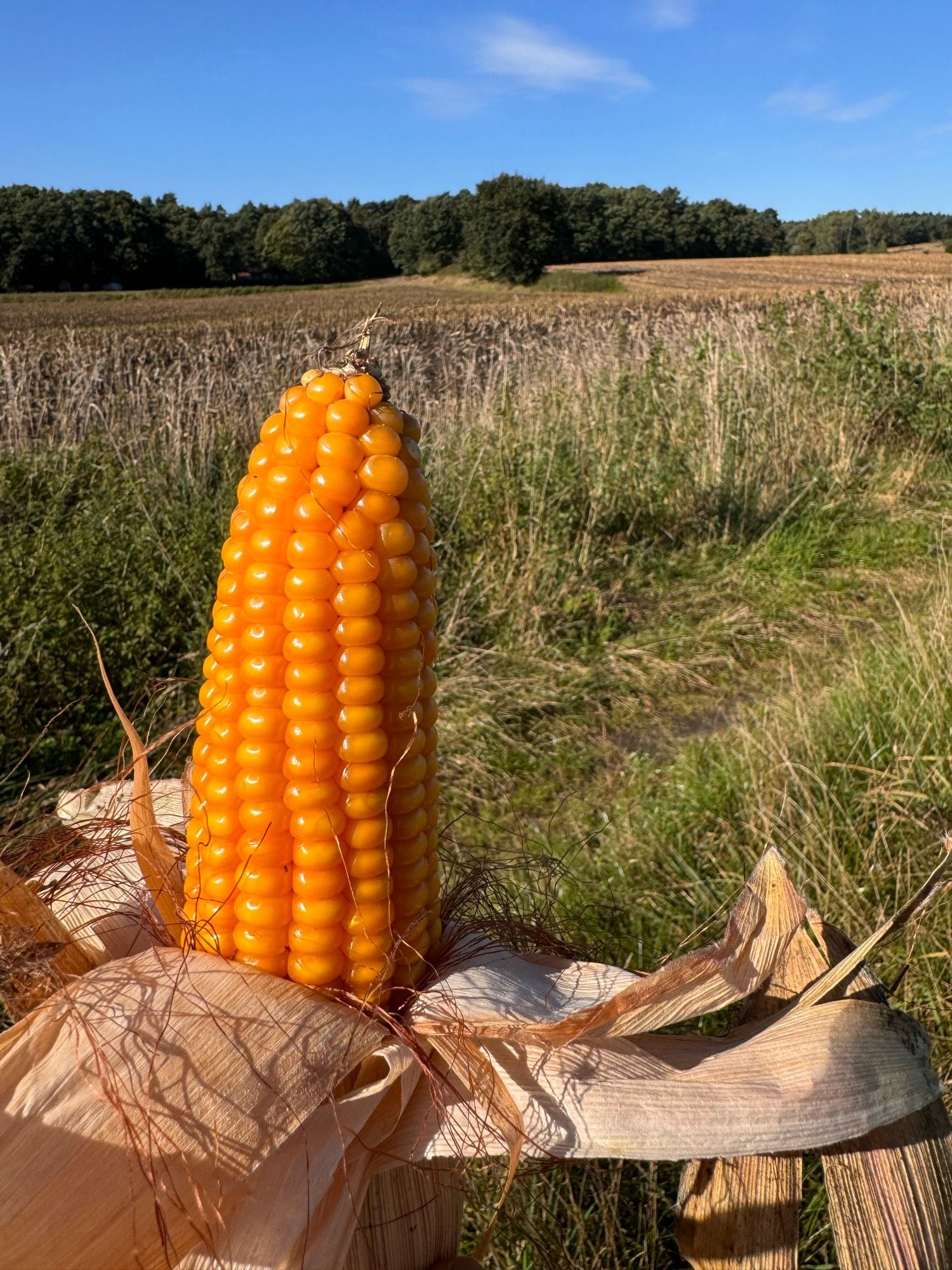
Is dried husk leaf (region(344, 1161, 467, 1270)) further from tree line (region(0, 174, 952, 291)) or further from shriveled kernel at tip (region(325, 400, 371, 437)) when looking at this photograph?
tree line (region(0, 174, 952, 291))

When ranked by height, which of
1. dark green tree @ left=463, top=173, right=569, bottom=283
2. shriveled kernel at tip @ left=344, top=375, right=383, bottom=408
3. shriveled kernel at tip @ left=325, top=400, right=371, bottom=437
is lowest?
shriveled kernel at tip @ left=325, top=400, right=371, bottom=437

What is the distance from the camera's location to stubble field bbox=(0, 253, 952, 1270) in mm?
2188

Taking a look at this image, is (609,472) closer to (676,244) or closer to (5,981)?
(5,981)

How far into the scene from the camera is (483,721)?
3818mm

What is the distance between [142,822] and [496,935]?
459mm

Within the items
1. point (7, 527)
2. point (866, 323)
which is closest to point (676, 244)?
point (866, 323)

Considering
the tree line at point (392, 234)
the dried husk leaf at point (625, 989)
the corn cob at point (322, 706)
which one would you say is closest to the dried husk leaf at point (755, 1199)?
the dried husk leaf at point (625, 989)

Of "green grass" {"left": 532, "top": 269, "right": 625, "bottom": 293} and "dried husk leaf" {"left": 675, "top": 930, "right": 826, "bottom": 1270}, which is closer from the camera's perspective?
"dried husk leaf" {"left": 675, "top": 930, "right": 826, "bottom": 1270}

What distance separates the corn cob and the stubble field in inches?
8.6

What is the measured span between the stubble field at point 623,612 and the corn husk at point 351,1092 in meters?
0.37

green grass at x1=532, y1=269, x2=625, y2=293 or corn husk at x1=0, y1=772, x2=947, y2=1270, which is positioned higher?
green grass at x1=532, y1=269, x2=625, y2=293

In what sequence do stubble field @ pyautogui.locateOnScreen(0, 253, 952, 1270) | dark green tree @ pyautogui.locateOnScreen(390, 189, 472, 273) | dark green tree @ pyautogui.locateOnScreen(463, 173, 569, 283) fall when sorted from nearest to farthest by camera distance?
stubble field @ pyautogui.locateOnScreen(0, 253, 952, 1270) < dark green tree @ pyautogui.locateOnScreen(463, 173, 569, 283) < dark green tree @ pyautogui.locateOnScreen(390, 189, 472, 273)

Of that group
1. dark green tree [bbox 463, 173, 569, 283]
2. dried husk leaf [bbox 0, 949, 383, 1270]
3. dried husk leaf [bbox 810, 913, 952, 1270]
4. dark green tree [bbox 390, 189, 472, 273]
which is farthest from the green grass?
dried husk leaf [bbox 0, 949, 383, 1270]

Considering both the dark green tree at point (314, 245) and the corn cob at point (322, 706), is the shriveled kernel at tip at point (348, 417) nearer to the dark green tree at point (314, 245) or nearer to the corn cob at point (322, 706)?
the corn cob at point (322, 706)
